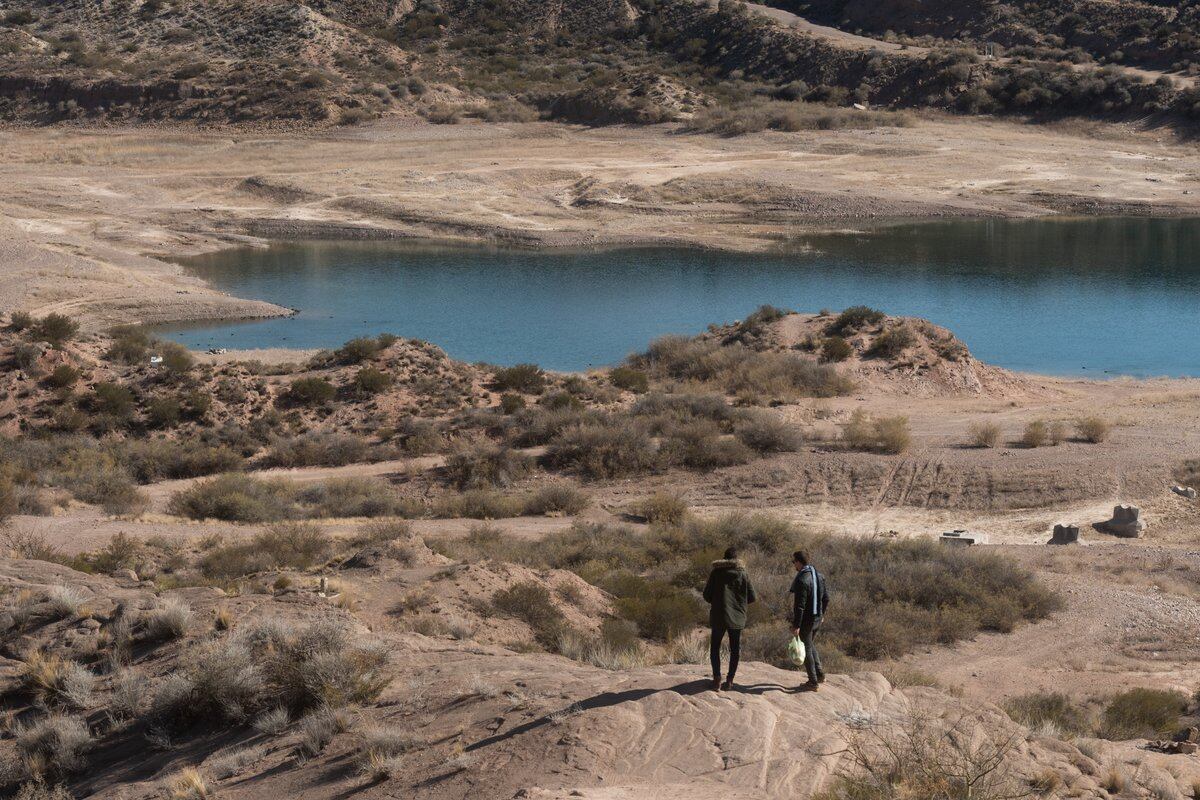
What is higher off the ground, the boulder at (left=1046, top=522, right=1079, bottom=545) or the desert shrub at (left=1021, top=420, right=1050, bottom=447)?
the desert shrub at (left=1021, top=420, right=1050, bottom=447)

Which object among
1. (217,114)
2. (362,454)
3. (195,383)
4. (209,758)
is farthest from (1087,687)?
(217,114)

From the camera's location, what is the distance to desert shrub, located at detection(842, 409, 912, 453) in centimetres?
2559

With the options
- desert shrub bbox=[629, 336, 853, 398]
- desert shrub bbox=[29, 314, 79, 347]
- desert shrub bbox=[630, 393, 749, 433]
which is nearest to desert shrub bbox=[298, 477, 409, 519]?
desert shrub bbox=[630, 393, 749, 433]

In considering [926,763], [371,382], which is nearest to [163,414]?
[371,382]

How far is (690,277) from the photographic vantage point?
5172 cm

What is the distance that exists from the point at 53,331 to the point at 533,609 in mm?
21611

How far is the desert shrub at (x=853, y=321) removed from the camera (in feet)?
114

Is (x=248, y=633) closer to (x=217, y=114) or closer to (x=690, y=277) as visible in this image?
(x=690, y=277)

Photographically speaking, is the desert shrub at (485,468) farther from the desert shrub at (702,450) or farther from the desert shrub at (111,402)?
the desert shrub at (111,402)

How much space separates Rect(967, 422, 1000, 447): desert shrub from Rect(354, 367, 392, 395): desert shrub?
14001 mm

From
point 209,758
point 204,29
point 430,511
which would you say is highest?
point 204,29

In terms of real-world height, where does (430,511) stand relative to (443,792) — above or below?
below

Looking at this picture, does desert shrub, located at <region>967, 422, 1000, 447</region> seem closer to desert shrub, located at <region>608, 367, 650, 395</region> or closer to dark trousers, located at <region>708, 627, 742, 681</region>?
desert shrub, located at <region>608, 367, 650, 395</region>

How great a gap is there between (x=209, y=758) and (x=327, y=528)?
35.0 feet
